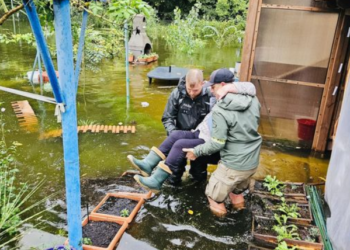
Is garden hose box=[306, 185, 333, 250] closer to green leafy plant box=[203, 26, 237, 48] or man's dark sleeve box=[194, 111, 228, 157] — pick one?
man's dark sleeve box=[194, 111, 228, 157]

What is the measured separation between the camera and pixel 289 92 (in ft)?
17.5

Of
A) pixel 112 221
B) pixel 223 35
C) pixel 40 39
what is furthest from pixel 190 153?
pixel 223 35

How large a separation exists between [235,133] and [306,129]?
265cm

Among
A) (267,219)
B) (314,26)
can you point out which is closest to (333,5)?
(314,26)

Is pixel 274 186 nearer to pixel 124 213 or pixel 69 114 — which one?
pixel 124 213

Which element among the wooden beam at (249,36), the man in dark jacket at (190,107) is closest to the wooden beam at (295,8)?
the wooden beam at (249,36)

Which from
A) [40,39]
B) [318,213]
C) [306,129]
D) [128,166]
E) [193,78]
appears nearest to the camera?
[40,39]

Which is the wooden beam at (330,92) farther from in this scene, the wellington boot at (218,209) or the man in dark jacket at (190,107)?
the wellington boot at (218,209)

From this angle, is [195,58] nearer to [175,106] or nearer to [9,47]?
[9,47]

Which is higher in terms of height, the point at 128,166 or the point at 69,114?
the point at 69,114

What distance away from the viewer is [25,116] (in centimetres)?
635

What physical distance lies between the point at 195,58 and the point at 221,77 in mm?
10694

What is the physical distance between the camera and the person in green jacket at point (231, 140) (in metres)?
3.18

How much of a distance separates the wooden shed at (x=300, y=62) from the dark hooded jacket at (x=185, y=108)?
5.15 feet
